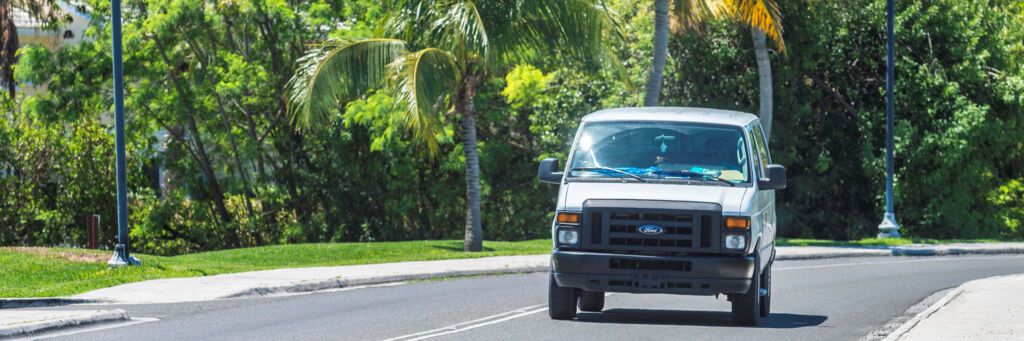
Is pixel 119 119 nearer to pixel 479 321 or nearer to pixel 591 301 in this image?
pixel 479 321

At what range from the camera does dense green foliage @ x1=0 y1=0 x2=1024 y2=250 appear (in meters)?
35.3

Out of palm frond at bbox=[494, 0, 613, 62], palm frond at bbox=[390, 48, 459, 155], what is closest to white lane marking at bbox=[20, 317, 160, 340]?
palm frond at bbox=[390, 48, 459, 155]

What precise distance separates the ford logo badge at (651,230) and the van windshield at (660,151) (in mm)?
936

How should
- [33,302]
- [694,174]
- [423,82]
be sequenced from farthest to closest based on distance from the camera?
[423,82], [33,302], [694,174]

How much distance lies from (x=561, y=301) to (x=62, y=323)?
4956 millimetres

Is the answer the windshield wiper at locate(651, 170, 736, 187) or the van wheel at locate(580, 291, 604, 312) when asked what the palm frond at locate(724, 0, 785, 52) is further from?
the windshield wiper at locate(651, 170, 736, 187)

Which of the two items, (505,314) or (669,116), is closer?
(669,116)

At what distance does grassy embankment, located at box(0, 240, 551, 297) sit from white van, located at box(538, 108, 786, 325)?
7.36 metres

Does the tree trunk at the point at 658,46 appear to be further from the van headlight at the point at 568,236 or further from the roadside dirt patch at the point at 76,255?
the van headlight at the point at 568,236

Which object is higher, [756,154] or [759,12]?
[759,12]

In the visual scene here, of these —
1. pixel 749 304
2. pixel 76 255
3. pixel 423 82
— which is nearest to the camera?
pixel 749 304

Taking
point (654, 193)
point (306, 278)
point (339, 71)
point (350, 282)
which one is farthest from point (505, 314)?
point (339, 71)

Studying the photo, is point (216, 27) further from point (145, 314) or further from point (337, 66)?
point (145, 314)

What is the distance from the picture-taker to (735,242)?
40.2 feet
